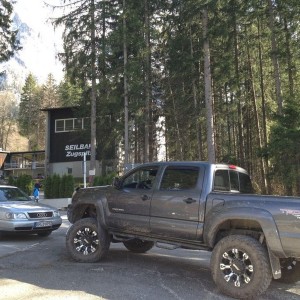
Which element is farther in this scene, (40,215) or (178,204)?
(40,215)

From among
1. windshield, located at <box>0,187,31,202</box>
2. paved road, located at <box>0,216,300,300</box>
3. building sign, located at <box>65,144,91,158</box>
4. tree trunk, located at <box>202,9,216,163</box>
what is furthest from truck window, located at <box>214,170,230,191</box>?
building sign, located at <box>65,144,91,158</box>

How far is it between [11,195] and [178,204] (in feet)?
24.7

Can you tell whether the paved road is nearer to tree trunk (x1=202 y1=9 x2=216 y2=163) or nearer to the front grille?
the front grille

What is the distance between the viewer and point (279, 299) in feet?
22.1

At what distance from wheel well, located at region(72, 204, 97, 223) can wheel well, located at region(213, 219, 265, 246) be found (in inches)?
123

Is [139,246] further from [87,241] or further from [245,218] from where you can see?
[245,218]

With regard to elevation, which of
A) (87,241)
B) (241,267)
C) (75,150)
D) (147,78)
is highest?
(147,78)

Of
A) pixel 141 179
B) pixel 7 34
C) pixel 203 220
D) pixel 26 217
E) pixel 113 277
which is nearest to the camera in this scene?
pixel 203 220

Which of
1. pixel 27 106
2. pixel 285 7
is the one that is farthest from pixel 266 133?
pixel 27 106

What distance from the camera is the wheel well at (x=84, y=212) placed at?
31.1ft

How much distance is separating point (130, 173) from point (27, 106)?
268 feet

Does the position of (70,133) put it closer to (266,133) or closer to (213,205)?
(266,133)

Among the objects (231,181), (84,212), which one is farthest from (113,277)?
(231,181)

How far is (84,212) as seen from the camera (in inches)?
380
